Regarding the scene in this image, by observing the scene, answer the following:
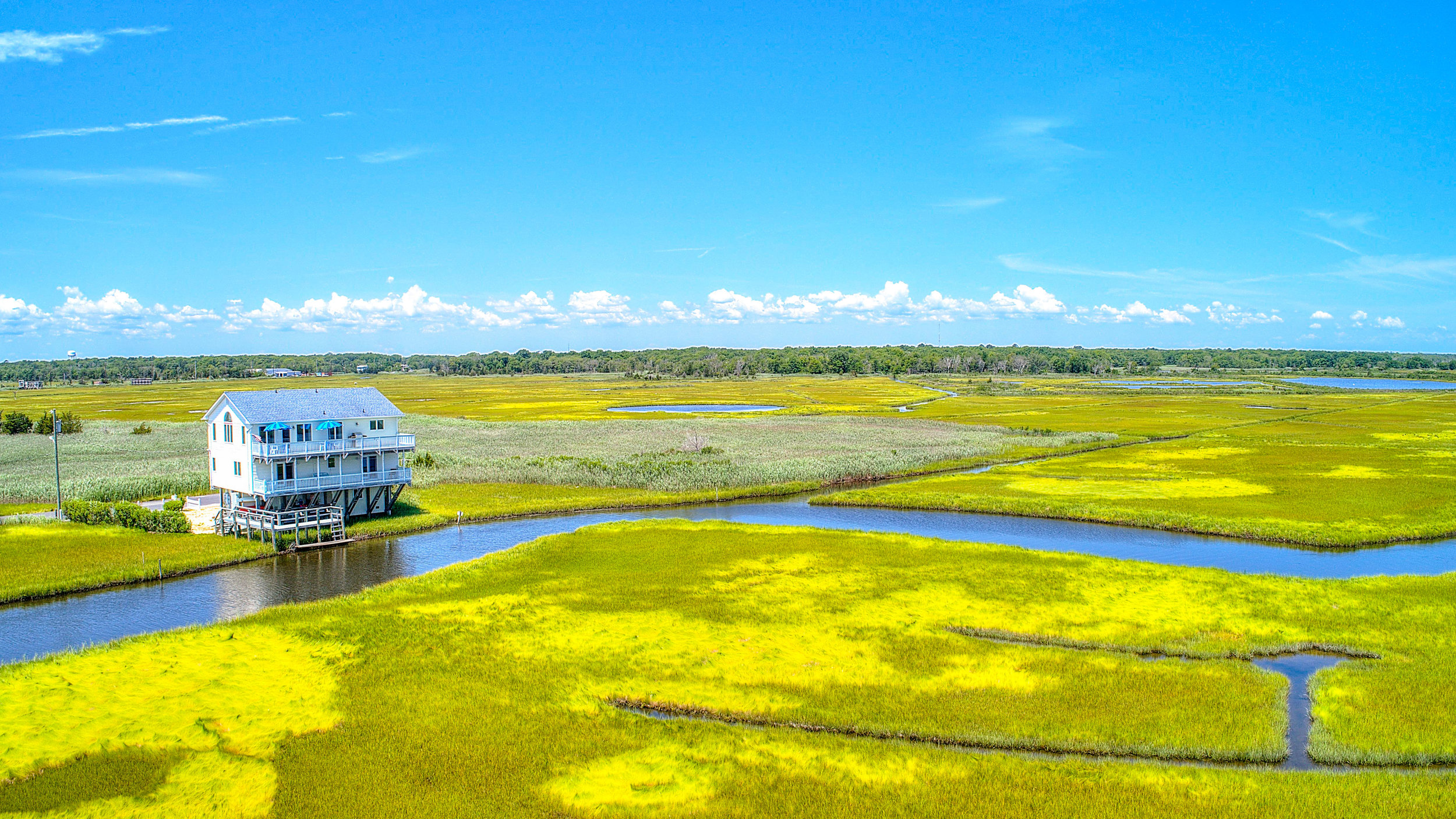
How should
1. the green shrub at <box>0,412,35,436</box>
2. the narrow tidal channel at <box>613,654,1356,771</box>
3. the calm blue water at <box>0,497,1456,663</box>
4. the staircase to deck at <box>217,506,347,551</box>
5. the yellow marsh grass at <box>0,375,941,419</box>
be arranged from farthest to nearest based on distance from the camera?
the yellow marsh grass at <box>0,375,941,419</box>
the green shrub at <box>0,412,35,436</box>
the staircase to deck at <box>217,506,347,551</box>
the calm blue water at <box>0,497,1456,663</box>
the narrow tidal channel at <box>613,654,1356,771</box>

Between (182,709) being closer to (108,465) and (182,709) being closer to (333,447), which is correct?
(333,447)

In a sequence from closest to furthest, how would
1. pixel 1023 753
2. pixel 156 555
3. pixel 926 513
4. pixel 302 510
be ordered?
pixel 1023 753 < pixel 156 555 < pixel 302 510 < pixel 926 513

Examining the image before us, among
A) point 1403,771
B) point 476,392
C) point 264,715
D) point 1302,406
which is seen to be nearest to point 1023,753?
point 1403,771

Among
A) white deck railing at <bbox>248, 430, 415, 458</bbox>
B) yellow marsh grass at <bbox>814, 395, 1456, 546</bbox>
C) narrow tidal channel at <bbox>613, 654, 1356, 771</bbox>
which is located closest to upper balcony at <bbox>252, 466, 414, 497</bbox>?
white deck railing at <bbox>248, 430, 415, 458</bbox>

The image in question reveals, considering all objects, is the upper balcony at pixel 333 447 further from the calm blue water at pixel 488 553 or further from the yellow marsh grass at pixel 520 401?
the yellow marsh grass at pixel 520 401

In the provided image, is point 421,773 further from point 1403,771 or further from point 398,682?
point 1403,771

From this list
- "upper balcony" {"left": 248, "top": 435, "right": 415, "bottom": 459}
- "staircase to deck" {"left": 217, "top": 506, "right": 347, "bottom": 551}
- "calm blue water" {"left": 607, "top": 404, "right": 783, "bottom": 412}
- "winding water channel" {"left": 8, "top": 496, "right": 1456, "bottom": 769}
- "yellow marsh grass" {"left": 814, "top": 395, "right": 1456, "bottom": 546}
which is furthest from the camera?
"calm blue water" {"left": 607, "top": 404, "right": 783, "bottom": 412}

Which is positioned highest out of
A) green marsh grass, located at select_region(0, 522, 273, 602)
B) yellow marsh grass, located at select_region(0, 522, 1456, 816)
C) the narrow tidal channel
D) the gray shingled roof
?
the gray shingled roof

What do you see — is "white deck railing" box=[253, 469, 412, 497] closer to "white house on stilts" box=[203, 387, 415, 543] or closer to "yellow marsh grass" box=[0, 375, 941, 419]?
"white house on stilts" box=[203, 387, 415, 543]
